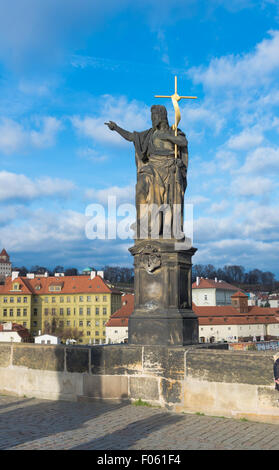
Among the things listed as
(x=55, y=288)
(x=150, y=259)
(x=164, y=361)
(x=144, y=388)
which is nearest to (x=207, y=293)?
(x=55, y=288)

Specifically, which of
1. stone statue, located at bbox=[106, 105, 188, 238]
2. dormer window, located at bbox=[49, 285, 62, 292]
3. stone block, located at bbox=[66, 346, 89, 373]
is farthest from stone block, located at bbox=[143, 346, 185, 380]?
dormer window, located at bbox=[49, 285, 62, 292]

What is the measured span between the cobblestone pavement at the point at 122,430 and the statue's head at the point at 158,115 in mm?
4470

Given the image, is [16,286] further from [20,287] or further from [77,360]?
[77,360]

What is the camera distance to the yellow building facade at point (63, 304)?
8888 cm

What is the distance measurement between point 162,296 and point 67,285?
8663 cm

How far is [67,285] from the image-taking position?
305 feet

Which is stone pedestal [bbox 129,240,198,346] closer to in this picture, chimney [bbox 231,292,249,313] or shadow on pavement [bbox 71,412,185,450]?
shadow on pavement [bbox 71,412,185,450]

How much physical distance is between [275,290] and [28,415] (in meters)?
185

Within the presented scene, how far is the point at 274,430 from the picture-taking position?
230 inches

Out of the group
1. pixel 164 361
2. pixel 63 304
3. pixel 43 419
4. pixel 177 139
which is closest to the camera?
pixel 43 419

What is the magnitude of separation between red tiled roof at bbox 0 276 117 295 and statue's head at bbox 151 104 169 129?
8064 cm

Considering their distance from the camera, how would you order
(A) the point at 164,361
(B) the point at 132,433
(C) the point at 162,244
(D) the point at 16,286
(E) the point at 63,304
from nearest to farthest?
(B) the point at 132,433 < (A) the point at 164,361 < (C) the point at 162,244 < (D) the point at 16,286 < (E) the point at 63,304

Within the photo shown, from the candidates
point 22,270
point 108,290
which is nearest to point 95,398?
point 108,290

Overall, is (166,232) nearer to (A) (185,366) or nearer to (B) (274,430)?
(A) (185,366)
